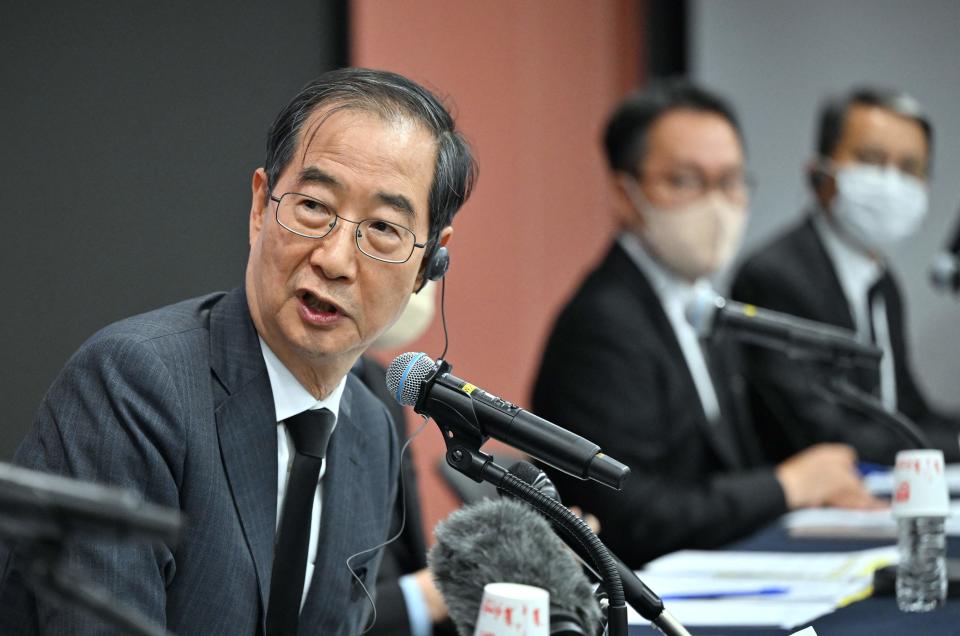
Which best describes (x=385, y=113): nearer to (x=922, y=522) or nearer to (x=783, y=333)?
(x=783, y=333)

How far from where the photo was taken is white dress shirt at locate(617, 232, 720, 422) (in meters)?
3.22

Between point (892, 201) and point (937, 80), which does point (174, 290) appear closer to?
point (892, 201)

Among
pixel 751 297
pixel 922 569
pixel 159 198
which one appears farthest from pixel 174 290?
pixel 751 297

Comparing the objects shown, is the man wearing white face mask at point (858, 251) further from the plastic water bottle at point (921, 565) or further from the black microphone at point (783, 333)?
the plastic water bottle at point (921, 565)

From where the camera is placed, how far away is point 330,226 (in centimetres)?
152

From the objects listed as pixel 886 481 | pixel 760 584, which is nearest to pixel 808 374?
pixel 886 481

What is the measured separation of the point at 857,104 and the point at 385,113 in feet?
9.69

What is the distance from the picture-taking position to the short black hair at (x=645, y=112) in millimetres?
3367

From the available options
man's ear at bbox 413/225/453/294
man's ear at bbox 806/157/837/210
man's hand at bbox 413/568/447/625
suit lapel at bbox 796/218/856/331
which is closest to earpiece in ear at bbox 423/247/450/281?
man's ear at bbox 413/225/453/294

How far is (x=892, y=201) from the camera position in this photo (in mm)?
4062

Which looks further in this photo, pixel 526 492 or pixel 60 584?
pixel 526 492

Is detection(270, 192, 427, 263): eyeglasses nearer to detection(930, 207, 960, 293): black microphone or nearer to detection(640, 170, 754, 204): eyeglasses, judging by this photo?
detection(640, 170, 754, 204): eyeglasses

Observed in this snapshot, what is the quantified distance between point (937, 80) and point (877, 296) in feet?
5.91

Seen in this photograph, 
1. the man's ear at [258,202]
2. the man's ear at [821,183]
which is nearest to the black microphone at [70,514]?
the man's ear at [258,202]
